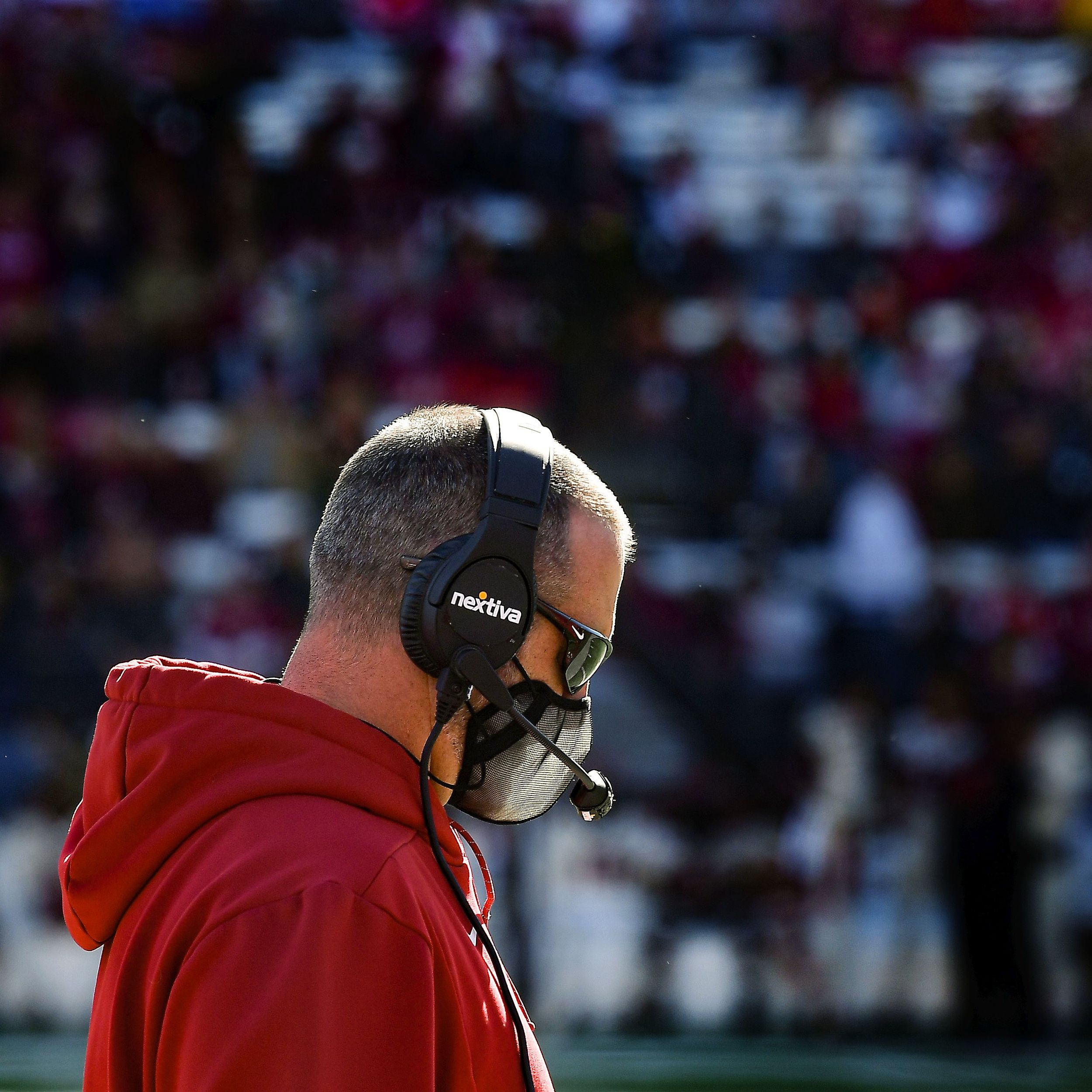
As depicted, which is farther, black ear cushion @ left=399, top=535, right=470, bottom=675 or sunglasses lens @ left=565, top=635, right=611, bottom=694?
sunglasses lens @ left=565, top=635, right=611, bottom=694

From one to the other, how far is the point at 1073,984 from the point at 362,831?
6.09 metres

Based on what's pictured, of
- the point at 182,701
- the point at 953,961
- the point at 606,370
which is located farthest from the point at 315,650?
the point at 606,370

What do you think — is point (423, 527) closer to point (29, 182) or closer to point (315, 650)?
point (315, 650)

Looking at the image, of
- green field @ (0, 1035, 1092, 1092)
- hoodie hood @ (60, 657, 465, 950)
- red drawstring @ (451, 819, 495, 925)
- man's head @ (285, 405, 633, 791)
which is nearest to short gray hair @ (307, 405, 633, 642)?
man's head @ (285, 405, 633, 791)

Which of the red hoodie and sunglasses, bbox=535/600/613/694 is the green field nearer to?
sunglasses, bbox=535/600/613/694

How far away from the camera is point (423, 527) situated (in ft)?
4.58

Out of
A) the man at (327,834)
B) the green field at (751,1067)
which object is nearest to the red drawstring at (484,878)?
the man at (327,834)

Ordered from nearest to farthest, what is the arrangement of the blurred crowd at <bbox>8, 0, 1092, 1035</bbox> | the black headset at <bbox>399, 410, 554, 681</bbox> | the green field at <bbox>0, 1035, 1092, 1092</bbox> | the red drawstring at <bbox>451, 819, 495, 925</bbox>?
the black headset at <bbox>399, 410, 554, 681</bbox>
the red drawstring at <bbox>451, 819, 495, 925</bbox>
the green field at <bbox>0, 1035, 1092, 1092</bbox>
the blurred crowd at <bbox>8, 0, 1092, 1035</bbox>

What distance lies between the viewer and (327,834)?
1.19 m

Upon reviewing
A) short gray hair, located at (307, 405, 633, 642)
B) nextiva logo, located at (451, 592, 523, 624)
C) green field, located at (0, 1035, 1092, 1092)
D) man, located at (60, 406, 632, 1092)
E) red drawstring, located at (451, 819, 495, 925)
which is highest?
short gray hair, located at (307, 405, 633, 642)

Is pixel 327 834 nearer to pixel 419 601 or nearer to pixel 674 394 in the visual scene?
pixel 419 601

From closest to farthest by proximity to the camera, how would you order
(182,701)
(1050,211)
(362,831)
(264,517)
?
(362,831) → (182,701) → (264,517) → (1050,211)

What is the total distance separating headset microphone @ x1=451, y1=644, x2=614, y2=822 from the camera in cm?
139

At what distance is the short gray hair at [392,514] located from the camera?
1392 millimetres
